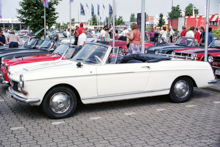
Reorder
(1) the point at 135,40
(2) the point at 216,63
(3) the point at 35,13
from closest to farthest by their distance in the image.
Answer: (2) the point at 216,63, (1) the point at 135,40, (3) the point at 35,13

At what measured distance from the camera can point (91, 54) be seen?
629 cm

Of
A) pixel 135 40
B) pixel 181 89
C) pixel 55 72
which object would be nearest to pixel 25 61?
pixel 55 72

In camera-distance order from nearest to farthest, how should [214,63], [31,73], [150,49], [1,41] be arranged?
[31,73] < [214,63] < [150,49] < [1,41]

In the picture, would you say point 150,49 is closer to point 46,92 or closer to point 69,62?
point 69,62

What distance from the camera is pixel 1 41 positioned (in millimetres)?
15352

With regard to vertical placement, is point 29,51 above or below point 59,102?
above

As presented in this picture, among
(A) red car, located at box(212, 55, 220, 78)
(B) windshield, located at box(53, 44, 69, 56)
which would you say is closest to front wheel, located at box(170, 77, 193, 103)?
(A) red car, located at box(212, 55, 220, 78)

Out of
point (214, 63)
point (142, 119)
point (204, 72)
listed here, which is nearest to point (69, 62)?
point (142, 119)

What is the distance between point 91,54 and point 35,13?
22.6m

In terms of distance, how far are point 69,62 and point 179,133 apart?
9.45 ft

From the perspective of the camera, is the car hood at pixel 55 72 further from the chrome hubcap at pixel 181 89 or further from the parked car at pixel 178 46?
the parked car at pixel 178 46

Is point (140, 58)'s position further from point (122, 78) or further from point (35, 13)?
point (35, 13)

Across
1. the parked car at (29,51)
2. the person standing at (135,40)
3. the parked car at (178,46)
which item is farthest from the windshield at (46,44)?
the parked car at (178,46)

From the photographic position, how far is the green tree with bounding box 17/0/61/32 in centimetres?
2665
